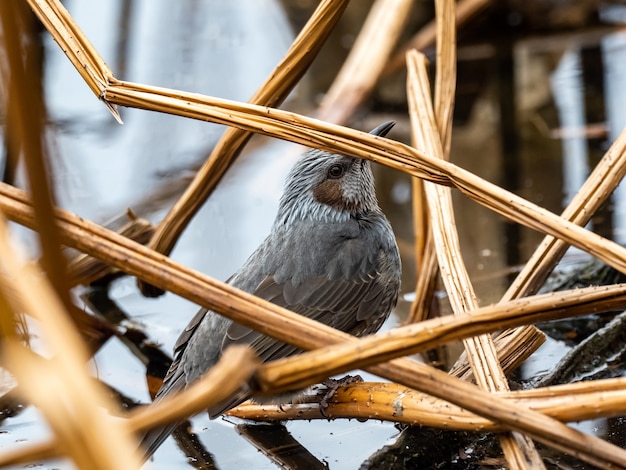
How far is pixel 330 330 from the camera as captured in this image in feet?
7.74

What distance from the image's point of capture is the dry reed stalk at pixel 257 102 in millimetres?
3504

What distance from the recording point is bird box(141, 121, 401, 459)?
3434 millimetres

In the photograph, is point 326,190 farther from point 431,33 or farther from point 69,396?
point 431,33

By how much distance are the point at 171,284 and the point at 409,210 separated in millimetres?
3201

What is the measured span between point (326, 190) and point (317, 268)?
0.45 metres

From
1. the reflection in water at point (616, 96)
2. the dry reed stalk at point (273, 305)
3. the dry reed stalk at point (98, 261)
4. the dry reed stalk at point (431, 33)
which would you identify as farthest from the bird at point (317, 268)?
the dry reed stalk at point (431, 33)

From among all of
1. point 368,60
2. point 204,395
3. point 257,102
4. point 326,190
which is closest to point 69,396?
point 204,395

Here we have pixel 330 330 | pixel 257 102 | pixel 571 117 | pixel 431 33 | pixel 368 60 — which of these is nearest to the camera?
pixel 330 330

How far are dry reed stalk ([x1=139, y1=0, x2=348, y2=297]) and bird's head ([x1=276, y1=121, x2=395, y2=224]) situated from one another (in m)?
0.32

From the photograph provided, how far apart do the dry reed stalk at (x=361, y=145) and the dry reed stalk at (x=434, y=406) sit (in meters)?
0.38

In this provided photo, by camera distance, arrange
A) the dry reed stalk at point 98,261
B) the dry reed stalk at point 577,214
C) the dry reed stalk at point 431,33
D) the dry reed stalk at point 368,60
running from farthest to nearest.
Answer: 1. the dry reed stalk at point 431,33
2. the dry reed stalk at point 368,60
3. the dry reed stalk at point 98,261
4. the dry reed stalk at point 577,214

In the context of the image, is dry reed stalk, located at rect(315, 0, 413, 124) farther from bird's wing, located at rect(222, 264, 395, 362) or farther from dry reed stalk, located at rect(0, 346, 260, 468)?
dry reed stalk, located at rect(0, 346, 260, 468)

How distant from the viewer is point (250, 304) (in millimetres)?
2316

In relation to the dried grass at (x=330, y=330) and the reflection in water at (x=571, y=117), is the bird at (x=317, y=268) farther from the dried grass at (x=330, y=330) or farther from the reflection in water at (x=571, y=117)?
the reflection in water at (x=571, y=117)
